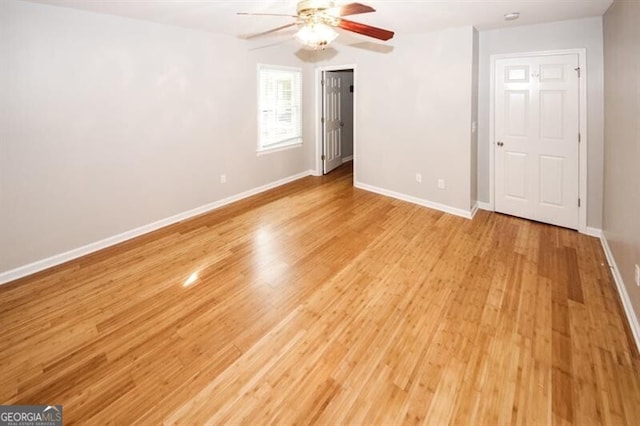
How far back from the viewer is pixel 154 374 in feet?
6.72

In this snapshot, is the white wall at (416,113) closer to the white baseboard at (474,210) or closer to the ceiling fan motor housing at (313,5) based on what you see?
the white baseboard at (474,210)

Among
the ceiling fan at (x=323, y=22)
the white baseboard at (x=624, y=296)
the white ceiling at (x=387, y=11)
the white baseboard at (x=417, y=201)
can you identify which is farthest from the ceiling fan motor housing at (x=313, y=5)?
the white baseboard at (x=417, y=201)

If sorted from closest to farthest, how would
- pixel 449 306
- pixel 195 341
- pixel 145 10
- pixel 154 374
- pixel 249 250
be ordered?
pixel 154 374
pixel 195 341
pixel 449 306
pixel 145 10
pixel 249 250

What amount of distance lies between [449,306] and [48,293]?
3.42 metres

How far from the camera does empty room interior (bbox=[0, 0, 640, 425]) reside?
1969 mm

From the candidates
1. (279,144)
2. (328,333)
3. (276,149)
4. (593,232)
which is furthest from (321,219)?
(593,232)

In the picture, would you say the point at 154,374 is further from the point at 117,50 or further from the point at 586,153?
the point at 586,153

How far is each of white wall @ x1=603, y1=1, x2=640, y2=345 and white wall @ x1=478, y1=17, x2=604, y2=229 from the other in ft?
0.64

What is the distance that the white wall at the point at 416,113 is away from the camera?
446 centimetres

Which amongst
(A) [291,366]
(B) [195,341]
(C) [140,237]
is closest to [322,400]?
(A) [291,366]

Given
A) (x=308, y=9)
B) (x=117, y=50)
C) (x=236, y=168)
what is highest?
(x=117, y=50)

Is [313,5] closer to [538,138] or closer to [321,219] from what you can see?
[321,219]

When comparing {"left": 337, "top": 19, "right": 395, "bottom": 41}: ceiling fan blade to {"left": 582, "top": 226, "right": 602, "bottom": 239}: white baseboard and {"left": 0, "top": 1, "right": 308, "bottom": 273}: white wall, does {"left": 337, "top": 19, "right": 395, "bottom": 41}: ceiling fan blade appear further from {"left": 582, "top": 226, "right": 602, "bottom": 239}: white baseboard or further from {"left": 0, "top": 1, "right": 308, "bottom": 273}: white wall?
{"left": 582, "top": 226, "right": 602, "bottom": 239}: white baseboard

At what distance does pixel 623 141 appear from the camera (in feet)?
9.00
